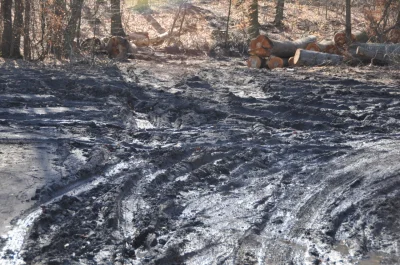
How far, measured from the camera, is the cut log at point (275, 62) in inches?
709

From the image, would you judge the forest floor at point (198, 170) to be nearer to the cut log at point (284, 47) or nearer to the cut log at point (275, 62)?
the cut log at point (275, 62)

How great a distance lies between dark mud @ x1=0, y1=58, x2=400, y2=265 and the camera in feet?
19.4

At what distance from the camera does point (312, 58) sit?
17766 millimetres

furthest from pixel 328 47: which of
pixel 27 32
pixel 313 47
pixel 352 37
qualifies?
pixel 27 32

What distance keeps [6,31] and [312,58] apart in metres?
9.64

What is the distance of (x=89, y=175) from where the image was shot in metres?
7.91

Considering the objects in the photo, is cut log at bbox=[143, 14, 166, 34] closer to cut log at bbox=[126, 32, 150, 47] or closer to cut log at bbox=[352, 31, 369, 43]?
cut log at bbox=[126, 32, 150, 47]

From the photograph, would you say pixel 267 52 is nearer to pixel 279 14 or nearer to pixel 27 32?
pixel 27 32

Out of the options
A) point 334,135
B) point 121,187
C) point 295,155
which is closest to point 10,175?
point 121,187

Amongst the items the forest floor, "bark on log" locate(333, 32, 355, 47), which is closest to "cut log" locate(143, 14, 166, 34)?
"bark on log" locate(333, 32, 355, 47)

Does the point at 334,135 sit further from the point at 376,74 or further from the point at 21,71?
the point at 21,71

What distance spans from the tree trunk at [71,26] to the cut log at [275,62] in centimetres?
622

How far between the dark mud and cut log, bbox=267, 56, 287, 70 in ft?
11.1

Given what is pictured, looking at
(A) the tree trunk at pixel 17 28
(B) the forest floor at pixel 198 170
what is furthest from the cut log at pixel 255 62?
(A) the tree trunk at pixel 17 28
